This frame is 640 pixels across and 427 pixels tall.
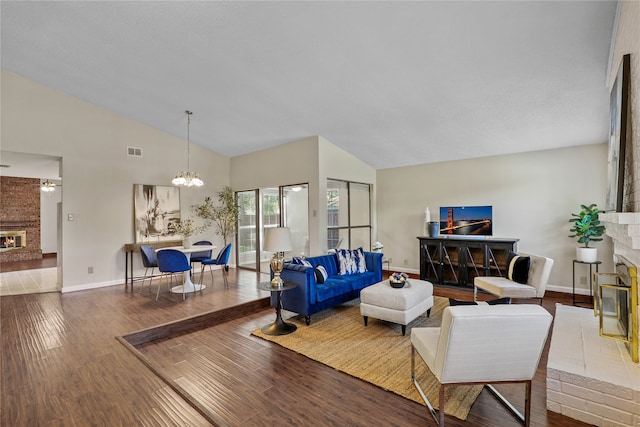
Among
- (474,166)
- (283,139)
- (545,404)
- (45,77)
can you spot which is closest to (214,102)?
(283,139)

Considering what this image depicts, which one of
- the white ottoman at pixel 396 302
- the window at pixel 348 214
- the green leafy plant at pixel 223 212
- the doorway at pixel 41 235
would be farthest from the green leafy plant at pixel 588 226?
the doorway at pixel 41 235

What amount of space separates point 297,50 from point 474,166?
4.13 metres

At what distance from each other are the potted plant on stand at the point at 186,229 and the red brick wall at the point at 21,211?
607 centimetres

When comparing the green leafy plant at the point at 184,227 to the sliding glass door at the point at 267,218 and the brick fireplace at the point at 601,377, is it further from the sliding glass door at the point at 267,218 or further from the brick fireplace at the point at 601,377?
the brick fireplace at the point at 601,377

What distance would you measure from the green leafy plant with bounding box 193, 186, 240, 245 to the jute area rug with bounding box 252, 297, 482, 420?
3839mm

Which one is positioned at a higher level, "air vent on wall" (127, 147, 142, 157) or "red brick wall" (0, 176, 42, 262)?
"air vent on wall" (127, 147, 142, 157)

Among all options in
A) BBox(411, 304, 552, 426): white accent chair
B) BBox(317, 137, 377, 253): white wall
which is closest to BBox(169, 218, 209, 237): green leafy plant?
BBox(317, 137, 377, 253): white wall

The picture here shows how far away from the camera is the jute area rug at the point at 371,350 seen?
2402mm

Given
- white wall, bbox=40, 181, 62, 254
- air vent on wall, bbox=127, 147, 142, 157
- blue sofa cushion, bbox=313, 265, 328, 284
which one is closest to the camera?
blue sofa cushion, bbox=313, 265, 328, 284

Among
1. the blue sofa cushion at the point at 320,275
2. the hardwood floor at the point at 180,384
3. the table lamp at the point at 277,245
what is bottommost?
the hardwood floor at the point at 180,384

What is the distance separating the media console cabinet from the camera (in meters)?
5.22

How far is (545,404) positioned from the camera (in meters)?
2.25

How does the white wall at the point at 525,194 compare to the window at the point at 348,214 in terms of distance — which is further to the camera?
the window at the point at 348,214

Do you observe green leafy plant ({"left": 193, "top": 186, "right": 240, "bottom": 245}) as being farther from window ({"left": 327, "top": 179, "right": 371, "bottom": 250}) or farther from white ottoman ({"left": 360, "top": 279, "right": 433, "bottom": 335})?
white ottoman ({"left": 360, "top": 279, "right": 433, "bottom": 335})
